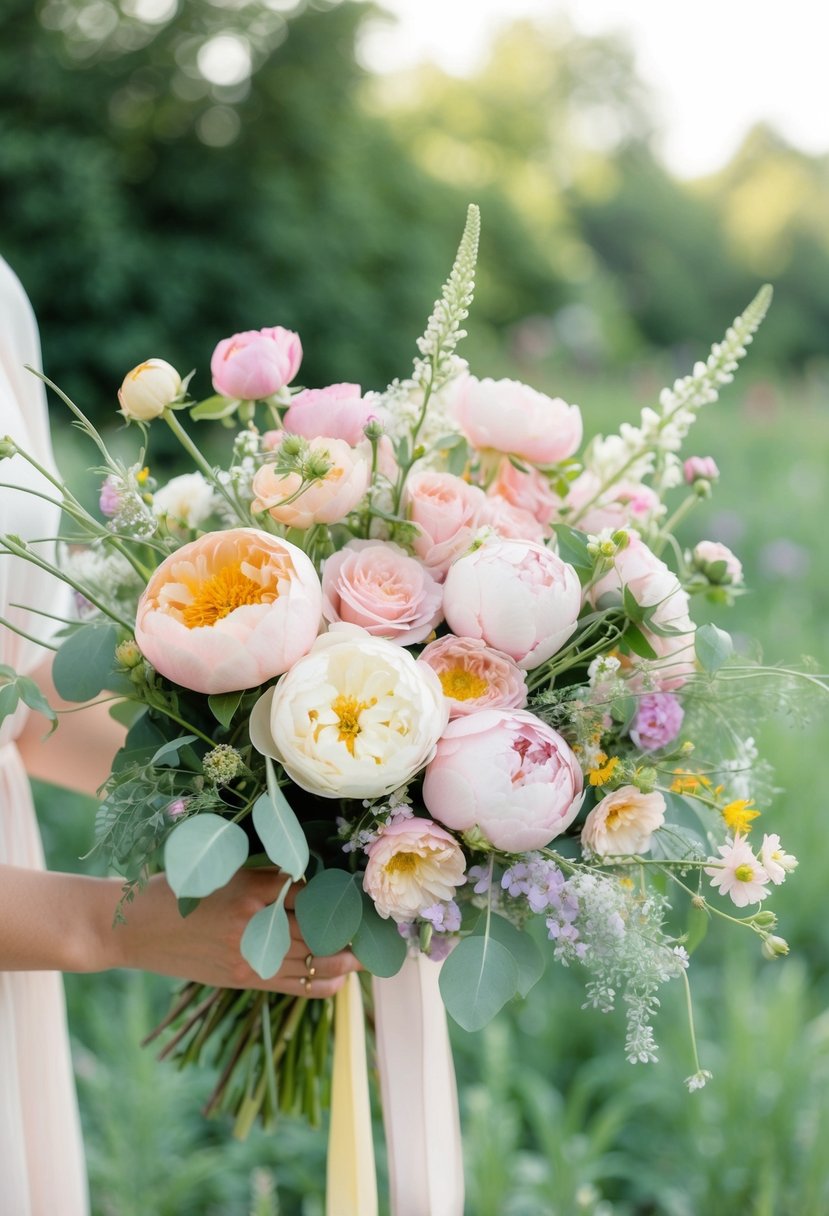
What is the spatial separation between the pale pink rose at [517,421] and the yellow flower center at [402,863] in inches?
16.4

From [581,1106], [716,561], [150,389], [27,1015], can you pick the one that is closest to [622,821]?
[716,561]

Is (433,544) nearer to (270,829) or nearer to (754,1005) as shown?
(270,829)

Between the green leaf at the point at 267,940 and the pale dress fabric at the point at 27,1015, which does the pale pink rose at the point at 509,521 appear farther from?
the pale dress fabric at the point at 27,1015

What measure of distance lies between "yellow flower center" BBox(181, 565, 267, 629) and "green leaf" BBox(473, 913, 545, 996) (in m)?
0.34

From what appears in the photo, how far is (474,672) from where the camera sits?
91cm

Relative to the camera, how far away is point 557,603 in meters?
0.89

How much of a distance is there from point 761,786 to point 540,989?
5.57ft

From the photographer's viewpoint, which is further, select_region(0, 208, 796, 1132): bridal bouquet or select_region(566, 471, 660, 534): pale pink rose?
select_region(566, 471, 660, 534): pale pink rose

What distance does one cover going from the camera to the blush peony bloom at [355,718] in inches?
31.8

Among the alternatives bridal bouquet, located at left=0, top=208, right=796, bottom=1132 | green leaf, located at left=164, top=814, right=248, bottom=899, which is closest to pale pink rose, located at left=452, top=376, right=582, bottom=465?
bridal bouquet, located at left=0, top=208, right=796, bottom=1132

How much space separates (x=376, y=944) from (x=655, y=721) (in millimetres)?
310

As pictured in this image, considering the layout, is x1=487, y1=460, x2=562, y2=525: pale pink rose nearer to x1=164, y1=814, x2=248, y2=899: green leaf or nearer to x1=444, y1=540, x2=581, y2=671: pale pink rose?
x1=444, y1=540, x2=581, y2=671: pale pink rose

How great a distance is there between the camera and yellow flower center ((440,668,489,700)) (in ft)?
2.94

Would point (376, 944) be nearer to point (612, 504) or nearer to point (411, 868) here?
point (411, 868)
